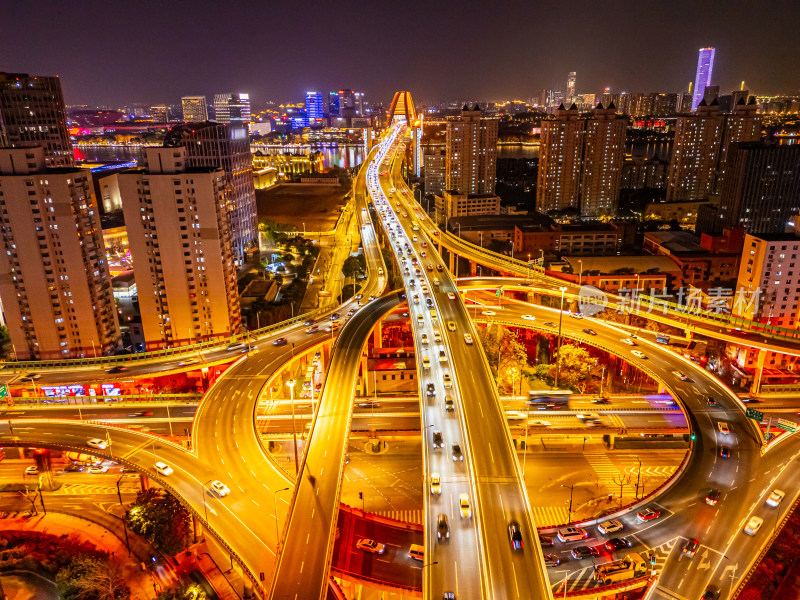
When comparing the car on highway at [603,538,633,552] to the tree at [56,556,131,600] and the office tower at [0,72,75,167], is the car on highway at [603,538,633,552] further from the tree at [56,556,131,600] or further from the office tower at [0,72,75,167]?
the office tower at [0,72,75,167]

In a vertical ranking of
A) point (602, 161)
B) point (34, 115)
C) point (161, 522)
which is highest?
point (34, 115)

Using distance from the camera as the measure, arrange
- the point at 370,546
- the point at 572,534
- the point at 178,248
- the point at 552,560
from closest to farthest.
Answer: the point at 552,560
the point at 572,534
the point at 370,546
the point at 178,248

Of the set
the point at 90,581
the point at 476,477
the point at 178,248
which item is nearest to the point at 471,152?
the point at 178,248

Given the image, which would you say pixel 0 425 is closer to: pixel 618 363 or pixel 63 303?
pixel 63 303

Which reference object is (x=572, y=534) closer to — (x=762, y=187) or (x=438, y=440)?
(x=438, y=440)

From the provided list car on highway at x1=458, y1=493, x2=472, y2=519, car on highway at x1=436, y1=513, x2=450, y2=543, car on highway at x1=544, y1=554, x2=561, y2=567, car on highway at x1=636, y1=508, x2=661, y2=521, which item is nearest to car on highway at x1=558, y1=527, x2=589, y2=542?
car on highway at x1=544, y1=554, x2=561, y2=567

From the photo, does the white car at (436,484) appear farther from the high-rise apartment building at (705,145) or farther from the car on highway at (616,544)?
the high-rise apartment building at (705,145)

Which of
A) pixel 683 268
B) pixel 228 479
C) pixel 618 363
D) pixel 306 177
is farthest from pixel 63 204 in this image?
pixel 306 177
